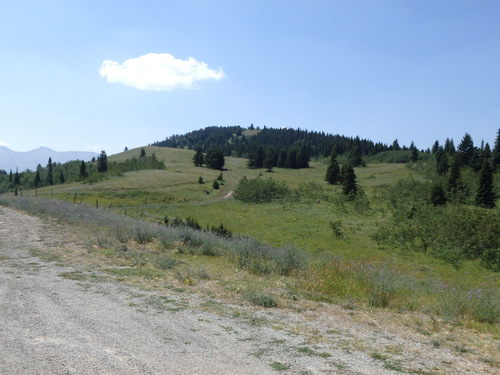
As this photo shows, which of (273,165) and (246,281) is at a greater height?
(273,165)

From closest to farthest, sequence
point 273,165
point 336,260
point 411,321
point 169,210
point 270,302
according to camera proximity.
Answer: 1. point 411,321
2. point 270,302
3. point 336,260
4. point 169,210
5. point 273,165

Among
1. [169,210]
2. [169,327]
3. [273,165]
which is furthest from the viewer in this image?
[273,165]

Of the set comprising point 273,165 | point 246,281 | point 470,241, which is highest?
point 273,165

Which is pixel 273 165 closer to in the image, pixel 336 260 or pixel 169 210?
pixel 169 210

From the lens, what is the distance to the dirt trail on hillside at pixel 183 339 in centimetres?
443

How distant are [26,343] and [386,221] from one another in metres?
40.3

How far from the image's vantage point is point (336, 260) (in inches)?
426

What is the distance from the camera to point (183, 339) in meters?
5.31

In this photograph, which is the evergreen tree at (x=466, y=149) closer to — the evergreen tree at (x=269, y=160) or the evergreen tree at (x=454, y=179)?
the evergreen tree at (x=454, y=179)

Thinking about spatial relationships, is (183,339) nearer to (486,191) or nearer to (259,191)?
(486,191)

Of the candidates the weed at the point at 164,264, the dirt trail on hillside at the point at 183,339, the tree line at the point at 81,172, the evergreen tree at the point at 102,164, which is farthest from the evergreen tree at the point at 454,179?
the evergreen tree at the point at 102,164

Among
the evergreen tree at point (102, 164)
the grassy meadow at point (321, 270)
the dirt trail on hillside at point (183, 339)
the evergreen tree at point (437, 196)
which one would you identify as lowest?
the grassy meadow at point (321, 270)

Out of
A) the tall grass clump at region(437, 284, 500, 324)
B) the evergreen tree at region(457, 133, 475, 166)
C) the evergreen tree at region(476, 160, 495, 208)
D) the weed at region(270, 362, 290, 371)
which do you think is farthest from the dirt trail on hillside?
the evergreen tree at region(457, 133, 475, 166)

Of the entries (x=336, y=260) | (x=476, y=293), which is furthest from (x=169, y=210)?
(x=476, y=293)
